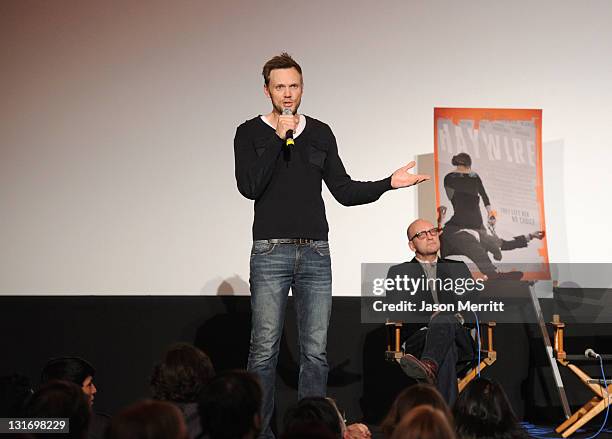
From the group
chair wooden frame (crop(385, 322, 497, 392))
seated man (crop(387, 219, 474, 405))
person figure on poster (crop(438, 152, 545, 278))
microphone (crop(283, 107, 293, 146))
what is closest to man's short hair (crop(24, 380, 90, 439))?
microphone (crop(283, 107, 293, 146))

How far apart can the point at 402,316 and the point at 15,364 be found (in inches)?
92.0

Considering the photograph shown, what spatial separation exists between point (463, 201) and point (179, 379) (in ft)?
9.70

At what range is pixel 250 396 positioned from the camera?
6.86 feet

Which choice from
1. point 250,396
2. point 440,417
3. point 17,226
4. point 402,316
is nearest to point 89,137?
point 17,226

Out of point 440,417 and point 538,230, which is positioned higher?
point 538,230

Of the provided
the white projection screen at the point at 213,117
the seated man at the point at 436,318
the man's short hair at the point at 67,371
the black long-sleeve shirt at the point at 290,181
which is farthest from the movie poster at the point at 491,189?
the man's short hair at the point at 67,371

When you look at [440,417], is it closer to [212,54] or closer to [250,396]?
[250,396]

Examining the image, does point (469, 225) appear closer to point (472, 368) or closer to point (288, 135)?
point (472, 368)

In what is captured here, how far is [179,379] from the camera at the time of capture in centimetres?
269

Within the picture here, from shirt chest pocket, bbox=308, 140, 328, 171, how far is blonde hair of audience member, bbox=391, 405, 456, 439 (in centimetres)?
160

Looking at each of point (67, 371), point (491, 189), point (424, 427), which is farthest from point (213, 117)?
point (424, 427)

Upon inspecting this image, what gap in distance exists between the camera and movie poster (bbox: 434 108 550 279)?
5.22 meters

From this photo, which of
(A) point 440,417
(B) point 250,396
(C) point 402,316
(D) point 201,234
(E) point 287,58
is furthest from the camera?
(D) point 201,234

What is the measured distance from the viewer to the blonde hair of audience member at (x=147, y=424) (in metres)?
1.71
